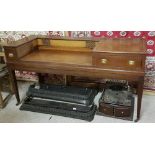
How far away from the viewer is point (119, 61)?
6.03 feet

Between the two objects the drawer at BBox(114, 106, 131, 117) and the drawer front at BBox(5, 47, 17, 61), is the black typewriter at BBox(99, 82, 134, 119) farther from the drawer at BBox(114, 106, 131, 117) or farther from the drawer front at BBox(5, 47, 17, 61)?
the drawer front at BBox(5, 47, 17, 61)

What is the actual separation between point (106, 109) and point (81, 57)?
26.3 inches

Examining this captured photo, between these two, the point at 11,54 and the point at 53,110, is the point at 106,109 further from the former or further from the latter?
the point at 11,54

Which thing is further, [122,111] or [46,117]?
[46,117]

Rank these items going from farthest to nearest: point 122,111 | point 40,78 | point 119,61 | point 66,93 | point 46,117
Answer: point 40,78 → point 66,93 → point 46,117 → point 122,111 → point 119,61

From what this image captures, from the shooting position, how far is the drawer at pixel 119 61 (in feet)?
5.82

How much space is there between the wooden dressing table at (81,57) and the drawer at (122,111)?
11 centimetres

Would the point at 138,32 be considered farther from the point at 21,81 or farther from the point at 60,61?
the point at 21,81

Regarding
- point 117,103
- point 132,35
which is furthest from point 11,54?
point 132,35

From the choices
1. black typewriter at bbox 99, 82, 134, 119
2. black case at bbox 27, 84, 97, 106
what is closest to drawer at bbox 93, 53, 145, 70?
black typewriter at bbox 99, 82, 134, 119

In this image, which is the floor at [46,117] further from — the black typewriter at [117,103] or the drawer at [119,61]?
the drawer at [119,61]

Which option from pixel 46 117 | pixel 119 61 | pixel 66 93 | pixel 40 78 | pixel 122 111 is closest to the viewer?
pixel 119 61

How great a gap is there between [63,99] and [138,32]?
1239mm
